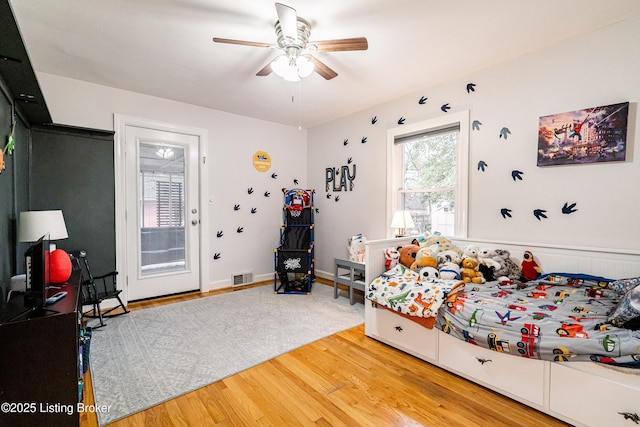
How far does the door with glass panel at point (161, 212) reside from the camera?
332 centimetres

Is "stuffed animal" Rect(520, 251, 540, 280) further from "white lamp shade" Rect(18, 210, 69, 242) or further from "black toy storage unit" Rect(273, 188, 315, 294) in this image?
"white lamp shade" Rect(18, 210, 69, 242)

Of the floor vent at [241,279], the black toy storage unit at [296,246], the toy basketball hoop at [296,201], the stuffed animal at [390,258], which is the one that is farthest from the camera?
the toy basketball hoop at [296,201]

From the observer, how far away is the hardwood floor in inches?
60.3

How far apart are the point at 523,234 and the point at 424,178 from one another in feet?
3.84

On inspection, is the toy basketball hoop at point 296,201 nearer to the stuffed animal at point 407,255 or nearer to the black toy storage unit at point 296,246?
the black toy storage unit at point 296,246

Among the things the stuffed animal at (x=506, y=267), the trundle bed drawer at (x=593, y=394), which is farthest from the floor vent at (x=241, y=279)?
the trundle bed drawer at (x=593, y=394)

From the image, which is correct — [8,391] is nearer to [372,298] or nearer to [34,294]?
[34,294]

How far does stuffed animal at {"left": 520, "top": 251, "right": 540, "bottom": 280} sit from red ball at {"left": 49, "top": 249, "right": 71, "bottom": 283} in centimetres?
347

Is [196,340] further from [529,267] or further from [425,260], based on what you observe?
[529,267]

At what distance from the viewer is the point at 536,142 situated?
8.04ft

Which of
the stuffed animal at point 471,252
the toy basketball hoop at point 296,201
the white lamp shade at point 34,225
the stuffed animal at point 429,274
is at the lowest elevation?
the stuffed animal at point 429,274

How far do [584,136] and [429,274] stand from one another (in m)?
1.59

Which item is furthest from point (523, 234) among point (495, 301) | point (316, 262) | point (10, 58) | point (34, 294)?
point (10, 58)

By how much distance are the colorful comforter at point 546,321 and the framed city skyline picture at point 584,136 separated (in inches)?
36.2
